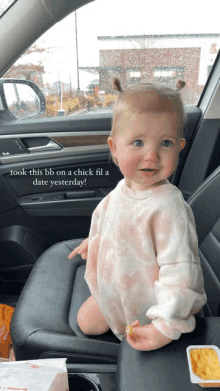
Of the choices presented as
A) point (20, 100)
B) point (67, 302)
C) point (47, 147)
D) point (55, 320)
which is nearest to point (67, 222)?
point (47, 147)

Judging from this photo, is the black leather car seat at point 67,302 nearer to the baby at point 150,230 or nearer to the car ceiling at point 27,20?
the baby at point 150,230

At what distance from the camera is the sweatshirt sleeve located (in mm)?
796

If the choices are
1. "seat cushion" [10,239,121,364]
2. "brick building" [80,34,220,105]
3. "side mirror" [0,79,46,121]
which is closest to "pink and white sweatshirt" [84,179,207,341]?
"seat cushion" [10,239,121,364]

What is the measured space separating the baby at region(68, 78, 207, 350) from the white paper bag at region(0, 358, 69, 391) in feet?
0.57

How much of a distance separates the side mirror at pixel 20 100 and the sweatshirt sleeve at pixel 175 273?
1.33 meters

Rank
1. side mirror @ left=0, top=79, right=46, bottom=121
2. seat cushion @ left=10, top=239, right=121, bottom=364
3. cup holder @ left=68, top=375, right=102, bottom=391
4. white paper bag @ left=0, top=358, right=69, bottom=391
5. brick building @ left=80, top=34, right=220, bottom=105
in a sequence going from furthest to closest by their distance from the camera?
side mirror @ left=0, top=79, right=46, bottom=121, brick building @ left=80, top=34, right=220, bottom=105, seat cushion @ left=10, top=239, right=121, bottom=364, cup holder @ left=68, top=375, right=102, bottom=391, white paper bag @ left=0, top=358, right=69, bottom=391

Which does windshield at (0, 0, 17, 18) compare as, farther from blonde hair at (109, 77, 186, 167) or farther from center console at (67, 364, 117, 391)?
center console at (67, 364, 117, 391)

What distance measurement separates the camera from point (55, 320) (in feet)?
3.90

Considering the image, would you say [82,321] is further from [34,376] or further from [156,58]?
[156,58]

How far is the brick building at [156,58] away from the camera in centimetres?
171

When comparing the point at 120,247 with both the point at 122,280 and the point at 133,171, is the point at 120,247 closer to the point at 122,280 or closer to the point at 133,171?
the point at 122,280

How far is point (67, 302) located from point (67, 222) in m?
0.81

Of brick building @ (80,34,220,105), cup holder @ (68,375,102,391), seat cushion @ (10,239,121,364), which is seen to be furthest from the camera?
brick building @ (80,34,220,105)

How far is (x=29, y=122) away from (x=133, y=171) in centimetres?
130
